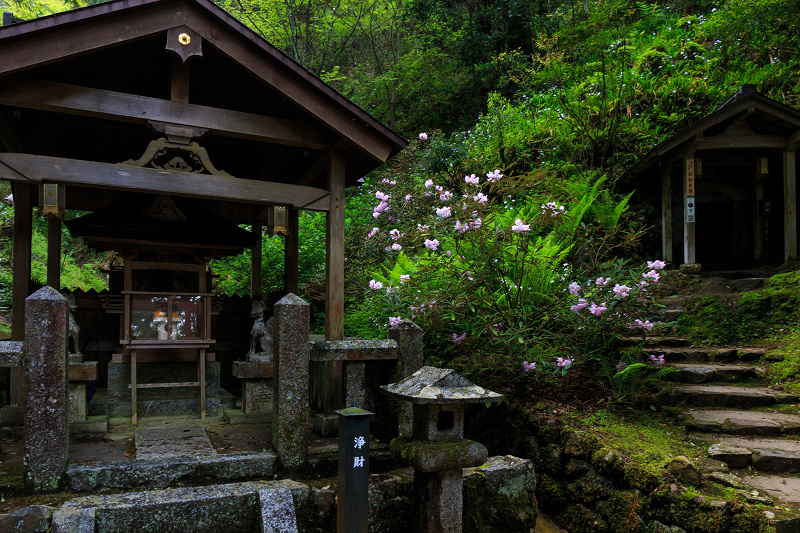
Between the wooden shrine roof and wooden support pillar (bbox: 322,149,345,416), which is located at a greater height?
the wooden shrine roof

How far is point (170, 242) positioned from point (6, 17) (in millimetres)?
A: 2956

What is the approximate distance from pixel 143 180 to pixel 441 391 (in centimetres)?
353

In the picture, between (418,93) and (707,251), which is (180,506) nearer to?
(707,251)

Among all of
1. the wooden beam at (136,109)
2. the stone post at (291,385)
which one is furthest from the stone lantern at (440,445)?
the wooden beam at (136,109)

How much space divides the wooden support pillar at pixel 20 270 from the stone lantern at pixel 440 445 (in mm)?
4808

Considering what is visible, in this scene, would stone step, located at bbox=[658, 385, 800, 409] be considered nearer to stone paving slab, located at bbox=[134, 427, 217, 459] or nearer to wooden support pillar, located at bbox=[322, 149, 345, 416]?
wooden support pillar, located at bbox=[322, 149, 345, 416]

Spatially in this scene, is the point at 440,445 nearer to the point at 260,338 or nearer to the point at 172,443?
the point at 172,443

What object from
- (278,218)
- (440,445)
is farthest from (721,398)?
(278,218)

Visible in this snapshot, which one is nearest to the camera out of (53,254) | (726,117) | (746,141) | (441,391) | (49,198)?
(441,391)

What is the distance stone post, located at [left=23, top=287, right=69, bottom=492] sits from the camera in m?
4.04

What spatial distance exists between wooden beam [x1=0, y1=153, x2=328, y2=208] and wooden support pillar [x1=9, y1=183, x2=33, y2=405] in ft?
6.47

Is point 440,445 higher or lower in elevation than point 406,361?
lower

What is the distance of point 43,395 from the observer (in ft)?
13.3

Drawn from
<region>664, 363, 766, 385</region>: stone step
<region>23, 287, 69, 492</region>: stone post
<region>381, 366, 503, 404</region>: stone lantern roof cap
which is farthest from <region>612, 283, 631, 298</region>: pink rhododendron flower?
<region>23, 287, 69, 492</region>: stone post
